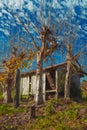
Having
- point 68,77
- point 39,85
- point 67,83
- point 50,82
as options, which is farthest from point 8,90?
point 39,85

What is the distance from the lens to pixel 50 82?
102 feet

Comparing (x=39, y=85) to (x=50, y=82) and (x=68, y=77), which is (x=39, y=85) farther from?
(x=50, y=82)

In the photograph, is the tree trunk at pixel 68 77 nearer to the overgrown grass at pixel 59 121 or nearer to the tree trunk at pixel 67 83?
the tree trunk at pixel 67 83

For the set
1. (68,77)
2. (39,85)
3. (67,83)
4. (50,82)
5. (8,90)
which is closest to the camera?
(39,85)

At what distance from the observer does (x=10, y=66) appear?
28.7 meters

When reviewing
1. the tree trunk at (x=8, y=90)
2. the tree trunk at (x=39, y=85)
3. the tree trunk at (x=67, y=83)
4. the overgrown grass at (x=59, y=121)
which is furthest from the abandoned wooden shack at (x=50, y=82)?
the overgrown grass at (x=59, y=121)

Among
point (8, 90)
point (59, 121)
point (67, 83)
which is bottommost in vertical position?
point (59, 121)

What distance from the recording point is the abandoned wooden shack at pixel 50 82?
1174 inches

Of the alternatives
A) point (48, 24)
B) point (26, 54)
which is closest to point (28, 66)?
point (26, 54)

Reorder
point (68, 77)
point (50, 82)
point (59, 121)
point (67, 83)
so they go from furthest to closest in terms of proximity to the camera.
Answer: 1. point (50, 82)
2. point (68, 77)
3. point (67, 83)
4. point (59, 121)

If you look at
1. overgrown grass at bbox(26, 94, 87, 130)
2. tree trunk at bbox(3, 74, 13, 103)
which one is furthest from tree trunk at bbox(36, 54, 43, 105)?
overgrown grass at bbox(26, 94, 87, 130)

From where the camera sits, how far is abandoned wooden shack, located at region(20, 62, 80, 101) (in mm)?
29819

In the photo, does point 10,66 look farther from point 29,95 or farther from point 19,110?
point 19,110

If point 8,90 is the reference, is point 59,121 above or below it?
below
